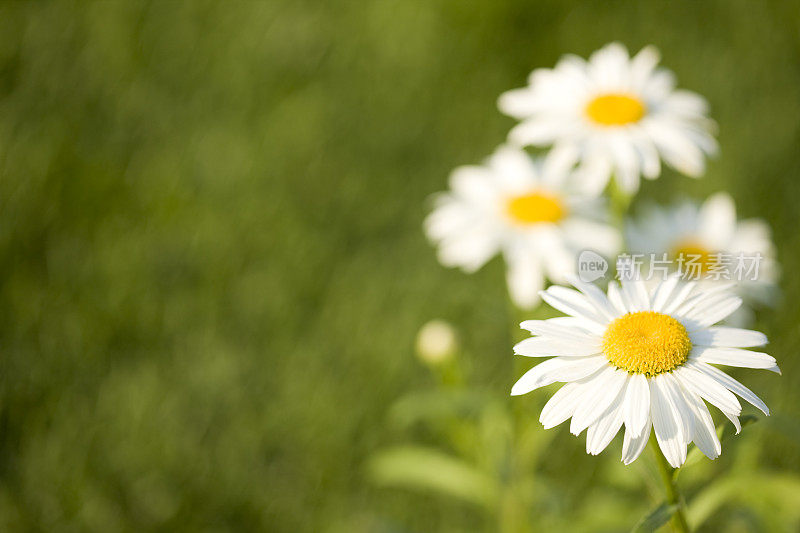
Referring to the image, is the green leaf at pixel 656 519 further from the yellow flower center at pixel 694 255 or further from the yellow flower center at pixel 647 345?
the yellow flower center at pixel 694 255

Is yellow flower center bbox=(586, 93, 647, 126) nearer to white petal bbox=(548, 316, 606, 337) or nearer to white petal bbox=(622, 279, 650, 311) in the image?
white petal bbox=(622, 279, 650, 311)

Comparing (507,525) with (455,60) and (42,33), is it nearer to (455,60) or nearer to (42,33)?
(455,60)

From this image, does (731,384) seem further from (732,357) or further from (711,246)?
(711,246)

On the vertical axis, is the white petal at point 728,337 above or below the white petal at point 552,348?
above

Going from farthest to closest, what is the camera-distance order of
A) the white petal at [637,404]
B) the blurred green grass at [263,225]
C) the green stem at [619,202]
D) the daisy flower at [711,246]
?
1. the blurred green grass at [263,225]
2. the daisy flower at [711,246]
3. the green stem at [619,202]
4. the white petal at [637,404]

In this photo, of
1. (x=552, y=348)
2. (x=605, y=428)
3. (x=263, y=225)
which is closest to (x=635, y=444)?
(x=605, y=428)

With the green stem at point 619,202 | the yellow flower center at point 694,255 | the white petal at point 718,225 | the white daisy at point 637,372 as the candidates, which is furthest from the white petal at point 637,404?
the white petal at point 718,225

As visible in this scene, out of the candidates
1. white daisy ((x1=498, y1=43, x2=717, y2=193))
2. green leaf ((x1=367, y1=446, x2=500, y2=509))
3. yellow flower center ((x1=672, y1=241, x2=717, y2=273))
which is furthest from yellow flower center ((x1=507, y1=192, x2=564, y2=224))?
green leaf ((x1=367, y1=446, x2=500, y2=509))

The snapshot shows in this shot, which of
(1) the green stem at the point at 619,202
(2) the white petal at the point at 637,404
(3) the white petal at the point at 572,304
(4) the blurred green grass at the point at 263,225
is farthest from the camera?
(4) the blurred green grass at the point at 263,225
